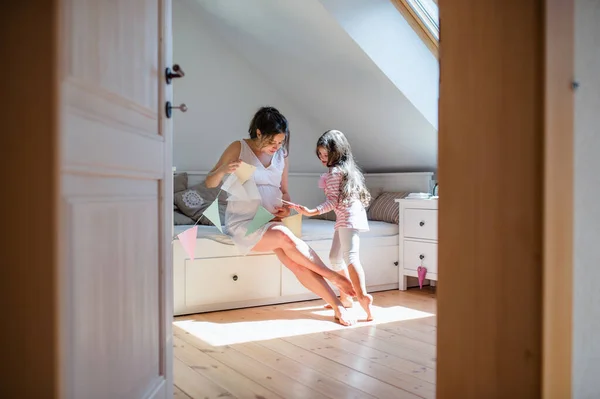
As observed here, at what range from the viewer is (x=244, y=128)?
4.00 m

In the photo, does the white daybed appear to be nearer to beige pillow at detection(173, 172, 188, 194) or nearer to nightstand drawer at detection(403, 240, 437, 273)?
nightstand drawer at detection(403, 240, 437, 273)

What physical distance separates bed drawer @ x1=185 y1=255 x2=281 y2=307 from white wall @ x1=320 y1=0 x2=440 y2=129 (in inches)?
53.0

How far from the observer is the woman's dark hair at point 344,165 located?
269 cm

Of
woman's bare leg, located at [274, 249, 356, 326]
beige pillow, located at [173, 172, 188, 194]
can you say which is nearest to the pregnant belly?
woman's bare leg, located at [274, 249, 356, 326]

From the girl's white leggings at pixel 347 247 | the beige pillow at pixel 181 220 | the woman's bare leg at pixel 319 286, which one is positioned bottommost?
the woman's bare leg at pixel 319 286

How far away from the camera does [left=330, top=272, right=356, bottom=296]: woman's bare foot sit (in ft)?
8.64

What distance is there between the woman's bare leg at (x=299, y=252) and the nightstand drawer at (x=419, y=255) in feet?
2.57

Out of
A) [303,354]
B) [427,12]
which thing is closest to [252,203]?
[303,354]

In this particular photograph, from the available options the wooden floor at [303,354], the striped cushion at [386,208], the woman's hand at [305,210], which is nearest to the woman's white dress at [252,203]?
the woman's hand at [305,210]

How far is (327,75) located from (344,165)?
40.3 inches
